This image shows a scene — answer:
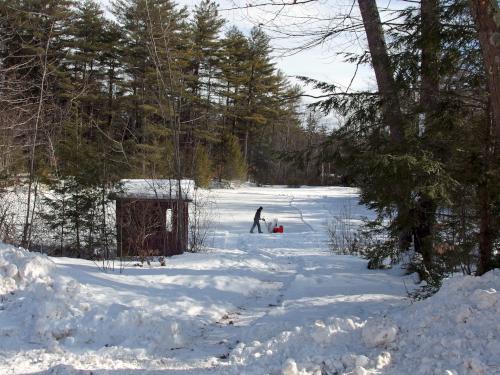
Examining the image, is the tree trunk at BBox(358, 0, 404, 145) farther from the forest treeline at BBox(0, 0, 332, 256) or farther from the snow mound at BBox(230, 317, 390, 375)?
the snow mound at BBox(230, 317, 390, 375)

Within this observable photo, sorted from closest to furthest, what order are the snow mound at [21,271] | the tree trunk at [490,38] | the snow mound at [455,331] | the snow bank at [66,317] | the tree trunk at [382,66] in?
the snow mound at [455,331]
the tree trunk at [490,38]
the snow bank at [66,317]
the snow mound at [21,271]
the tree trunk at [382,66]

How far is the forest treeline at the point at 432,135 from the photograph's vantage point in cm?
567

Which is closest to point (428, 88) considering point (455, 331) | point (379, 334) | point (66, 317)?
point (455, 331)

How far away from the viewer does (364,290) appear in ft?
24.7

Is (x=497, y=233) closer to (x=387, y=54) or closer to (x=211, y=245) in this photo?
(x=387, y=54)

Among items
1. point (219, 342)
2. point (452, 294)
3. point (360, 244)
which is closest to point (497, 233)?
point (452, 294)

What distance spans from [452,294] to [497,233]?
1567mm

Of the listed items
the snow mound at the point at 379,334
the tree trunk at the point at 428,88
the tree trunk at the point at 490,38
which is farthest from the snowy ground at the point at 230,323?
the tree trunk at the point at 490,38

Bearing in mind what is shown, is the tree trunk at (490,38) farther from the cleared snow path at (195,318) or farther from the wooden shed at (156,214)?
the wooden shed at (156,214)

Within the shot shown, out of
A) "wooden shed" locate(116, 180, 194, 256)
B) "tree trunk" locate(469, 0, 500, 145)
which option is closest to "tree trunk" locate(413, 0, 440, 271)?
"tree trunk" locate(469, 0, 500, 145)

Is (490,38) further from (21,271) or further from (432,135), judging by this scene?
(21,271)

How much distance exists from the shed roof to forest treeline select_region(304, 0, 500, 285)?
565 centimetres

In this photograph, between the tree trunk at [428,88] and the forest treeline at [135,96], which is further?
the forest treeline at [135,96]

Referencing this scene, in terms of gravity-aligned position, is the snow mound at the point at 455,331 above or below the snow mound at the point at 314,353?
above
